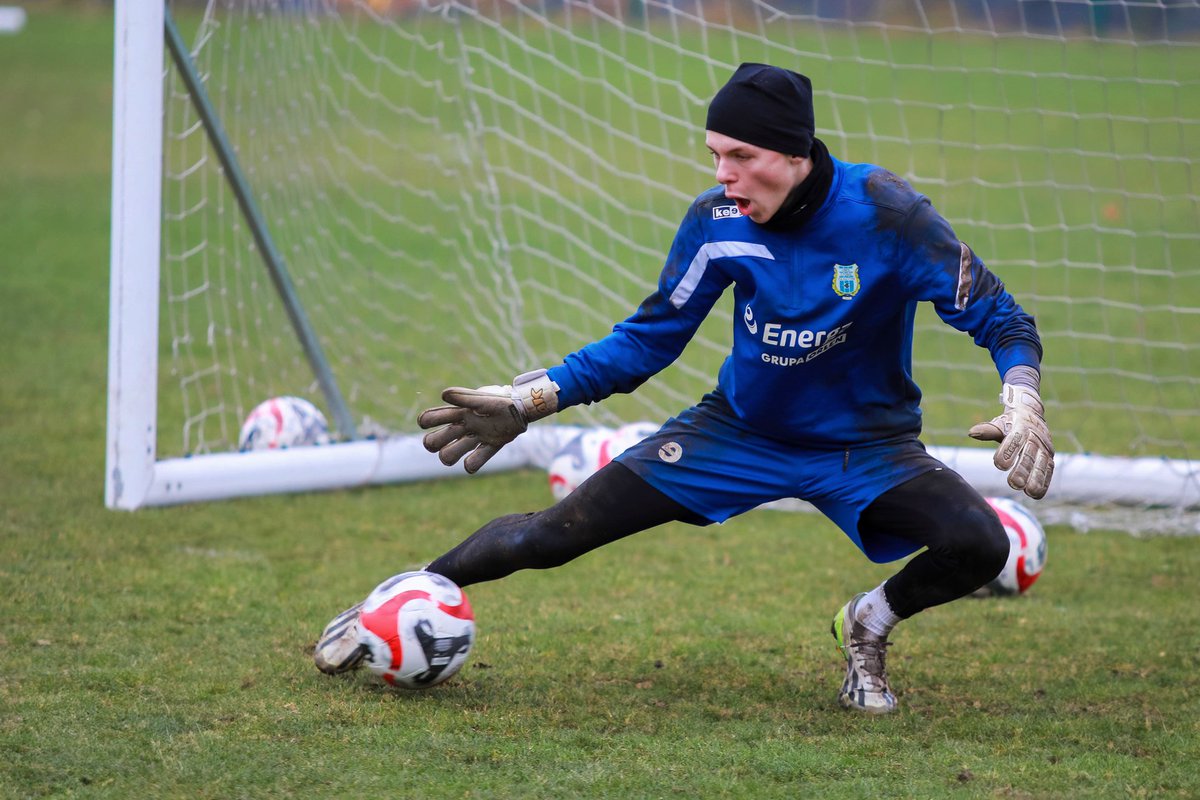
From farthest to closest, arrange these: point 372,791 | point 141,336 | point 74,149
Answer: point 74,149, point 141,336, point 372,791

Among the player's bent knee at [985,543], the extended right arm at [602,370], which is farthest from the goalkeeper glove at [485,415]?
the player's bent knee at [985,543]

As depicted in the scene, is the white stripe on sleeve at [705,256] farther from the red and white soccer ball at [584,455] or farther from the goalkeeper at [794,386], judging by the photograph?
the red and white soccer ball at [584,455]

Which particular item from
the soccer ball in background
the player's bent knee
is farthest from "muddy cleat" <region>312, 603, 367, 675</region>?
the soccer ball in background

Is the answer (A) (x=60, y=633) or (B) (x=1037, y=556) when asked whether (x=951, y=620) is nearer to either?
(B) (x=1037, y=556)

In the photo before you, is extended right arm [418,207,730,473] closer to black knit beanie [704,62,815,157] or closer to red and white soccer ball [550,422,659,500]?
black knit beanie [704,62,815,157]

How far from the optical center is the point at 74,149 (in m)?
16.4

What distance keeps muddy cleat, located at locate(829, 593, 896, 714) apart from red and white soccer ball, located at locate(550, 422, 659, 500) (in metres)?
2.33

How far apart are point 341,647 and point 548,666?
0.67m

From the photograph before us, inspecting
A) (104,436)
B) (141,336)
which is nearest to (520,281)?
(104,436)

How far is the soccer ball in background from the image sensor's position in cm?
514

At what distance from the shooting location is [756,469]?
3.96 m

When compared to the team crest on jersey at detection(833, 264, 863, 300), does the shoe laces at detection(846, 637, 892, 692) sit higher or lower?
lower

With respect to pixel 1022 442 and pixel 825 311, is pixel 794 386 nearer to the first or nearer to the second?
pixel 825 311

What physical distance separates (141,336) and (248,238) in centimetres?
130
